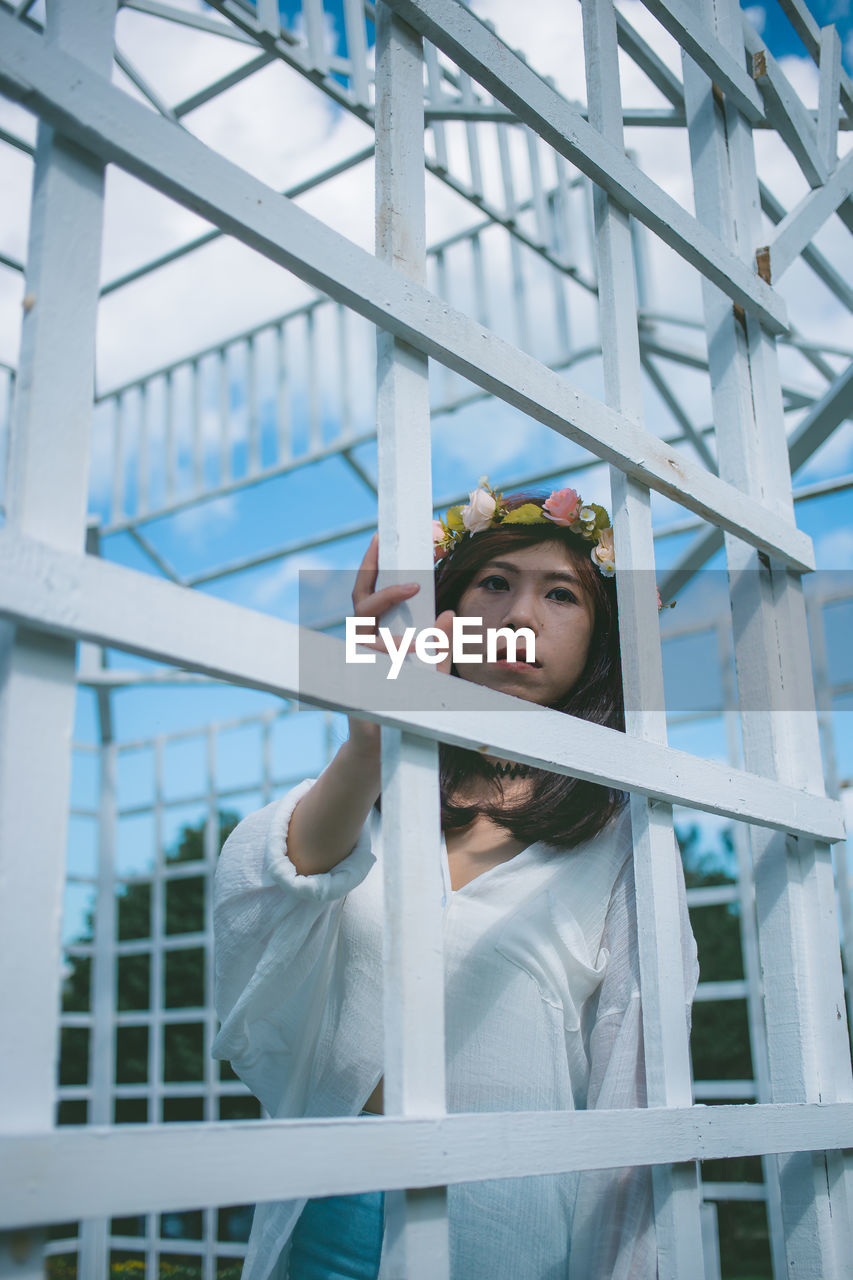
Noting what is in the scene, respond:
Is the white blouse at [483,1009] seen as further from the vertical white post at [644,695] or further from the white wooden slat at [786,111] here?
the white wooden slat at [786,111]

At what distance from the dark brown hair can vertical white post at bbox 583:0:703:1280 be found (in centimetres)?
30

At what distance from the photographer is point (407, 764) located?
953 millimetres

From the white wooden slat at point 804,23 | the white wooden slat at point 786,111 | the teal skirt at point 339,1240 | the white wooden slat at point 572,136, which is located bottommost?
the teal skirt at point 339,1240

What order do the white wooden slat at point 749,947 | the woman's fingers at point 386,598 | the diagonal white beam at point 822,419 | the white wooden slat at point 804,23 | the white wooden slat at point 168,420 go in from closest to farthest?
the woman's fingers at point 386,598, the white wooden slat at point 804,23, the diagonal white beam at point 822,419, the white wooden slat at point 749,947, the white wooden slat at point 168,420

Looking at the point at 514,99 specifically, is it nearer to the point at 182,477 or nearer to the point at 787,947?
the point at 787,947

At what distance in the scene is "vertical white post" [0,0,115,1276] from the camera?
2.17 ft

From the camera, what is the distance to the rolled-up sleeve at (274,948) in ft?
4.14

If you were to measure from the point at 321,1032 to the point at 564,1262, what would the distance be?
0.41 m

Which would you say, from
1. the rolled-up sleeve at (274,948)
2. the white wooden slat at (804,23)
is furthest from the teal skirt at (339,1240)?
the white wooden slat at (804,23)

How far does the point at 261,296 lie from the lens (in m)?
4.60

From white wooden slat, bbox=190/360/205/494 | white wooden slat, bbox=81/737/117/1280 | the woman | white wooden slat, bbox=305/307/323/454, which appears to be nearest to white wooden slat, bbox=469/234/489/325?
white wooden slat, bbox=305/307/323/454

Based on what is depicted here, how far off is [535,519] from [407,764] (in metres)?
0.90

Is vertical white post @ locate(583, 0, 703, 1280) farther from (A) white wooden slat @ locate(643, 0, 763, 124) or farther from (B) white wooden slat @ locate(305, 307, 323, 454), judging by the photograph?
(B) white wooden slat @ locate(305, 307, 323, 454)

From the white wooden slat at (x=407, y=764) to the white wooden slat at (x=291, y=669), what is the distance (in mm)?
51
